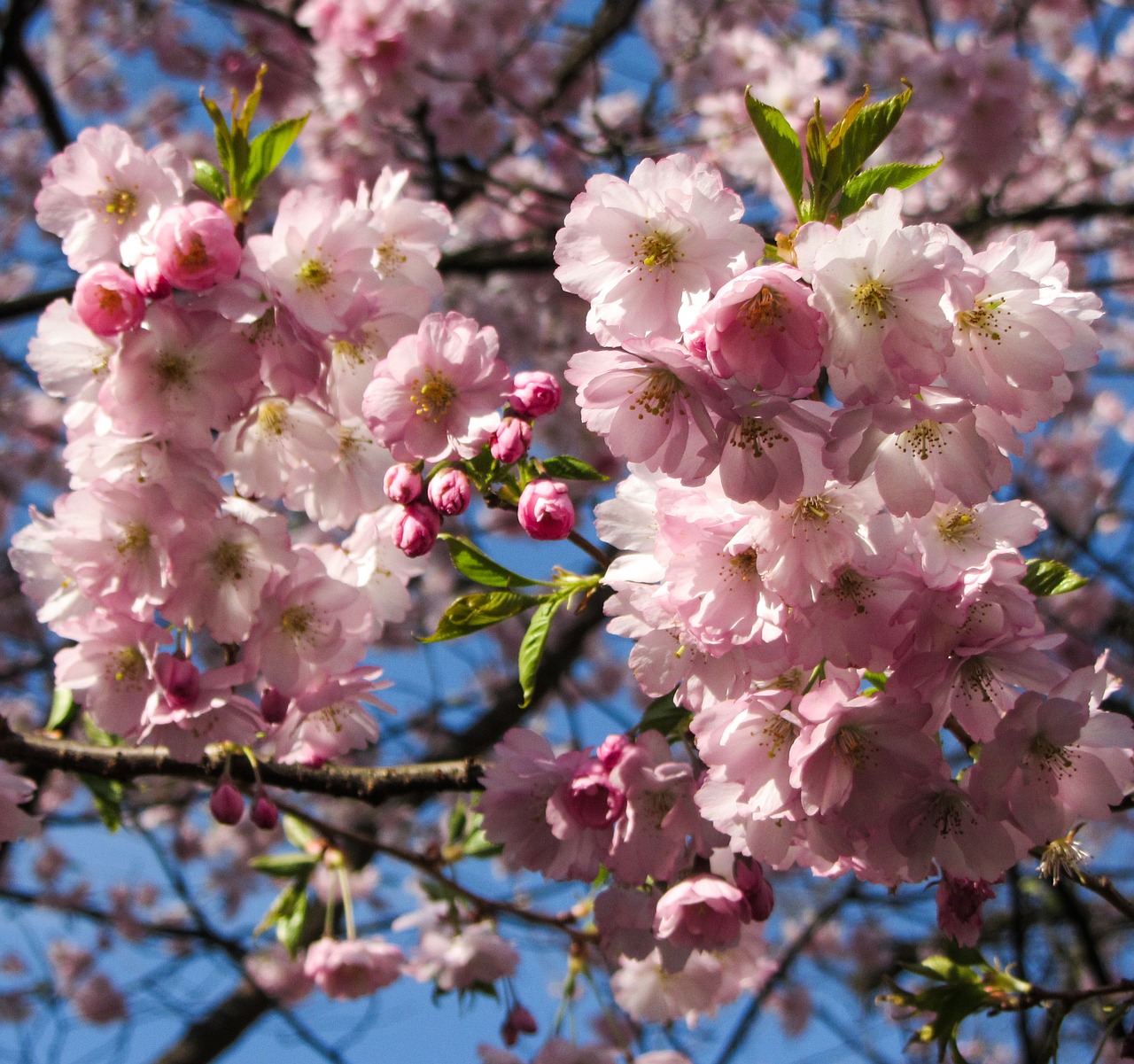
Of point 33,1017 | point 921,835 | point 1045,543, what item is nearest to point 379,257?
point 921,835

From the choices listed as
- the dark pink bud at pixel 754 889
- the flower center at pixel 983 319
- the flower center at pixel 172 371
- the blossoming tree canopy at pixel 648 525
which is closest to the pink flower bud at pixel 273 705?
the blossoming tree canopy at pixel 648 525

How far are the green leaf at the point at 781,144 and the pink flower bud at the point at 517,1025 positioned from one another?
1.81 metres

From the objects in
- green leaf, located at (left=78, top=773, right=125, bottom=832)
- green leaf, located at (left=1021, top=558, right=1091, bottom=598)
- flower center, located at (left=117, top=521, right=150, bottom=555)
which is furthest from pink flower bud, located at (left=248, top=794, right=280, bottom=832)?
green leaf, located at (left=1021, top=558, right=1091, bottom=598)

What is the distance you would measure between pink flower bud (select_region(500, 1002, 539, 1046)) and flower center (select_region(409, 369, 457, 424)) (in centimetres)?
148

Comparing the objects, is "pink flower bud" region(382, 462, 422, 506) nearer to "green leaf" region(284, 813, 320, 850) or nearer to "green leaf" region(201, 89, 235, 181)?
"green leaf" region(201, 89, 235, 181)

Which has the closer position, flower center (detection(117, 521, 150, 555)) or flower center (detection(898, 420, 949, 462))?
flower center (detection(898, 420, 949, 462))

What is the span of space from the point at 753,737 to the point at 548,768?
36cm

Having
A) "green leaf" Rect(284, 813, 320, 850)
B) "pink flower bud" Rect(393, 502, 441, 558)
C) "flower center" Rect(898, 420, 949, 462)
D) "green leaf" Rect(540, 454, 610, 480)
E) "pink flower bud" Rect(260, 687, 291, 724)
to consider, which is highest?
"flower center" Rect(898, 420, 949, 462)

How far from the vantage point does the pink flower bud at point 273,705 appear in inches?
58.1

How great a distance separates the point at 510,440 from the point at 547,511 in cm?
11

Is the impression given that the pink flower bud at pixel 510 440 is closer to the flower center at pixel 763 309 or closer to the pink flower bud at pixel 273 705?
the flower center at pixel 763 309

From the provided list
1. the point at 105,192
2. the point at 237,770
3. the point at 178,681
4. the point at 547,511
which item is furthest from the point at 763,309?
the point at 237,770

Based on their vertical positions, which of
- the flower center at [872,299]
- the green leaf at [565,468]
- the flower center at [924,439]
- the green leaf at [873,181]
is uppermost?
the green leaf at [873,181]

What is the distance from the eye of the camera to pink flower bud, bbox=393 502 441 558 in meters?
1.33
